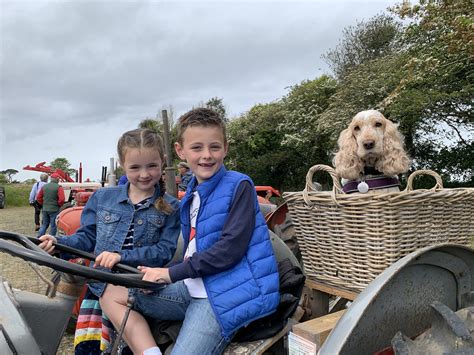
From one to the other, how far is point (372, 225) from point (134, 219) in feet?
3.36

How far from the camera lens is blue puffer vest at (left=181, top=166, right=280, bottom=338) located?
4.99 feet

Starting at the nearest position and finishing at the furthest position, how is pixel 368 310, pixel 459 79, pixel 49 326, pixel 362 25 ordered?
pixel 368 310
pixel 49 326
pixel 459 79
pixel 362 25

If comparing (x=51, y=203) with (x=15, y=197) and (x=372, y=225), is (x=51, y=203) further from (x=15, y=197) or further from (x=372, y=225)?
(x=15, y=197)

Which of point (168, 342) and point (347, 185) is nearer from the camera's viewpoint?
point (168, 342)

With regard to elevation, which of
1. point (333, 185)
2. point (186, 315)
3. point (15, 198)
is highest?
point (333, 185)

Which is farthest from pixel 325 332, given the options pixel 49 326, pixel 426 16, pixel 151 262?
pixel 426 16

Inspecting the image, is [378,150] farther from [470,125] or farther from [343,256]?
[470,125]

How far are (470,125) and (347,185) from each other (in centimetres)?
1230

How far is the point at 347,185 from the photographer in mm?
2146

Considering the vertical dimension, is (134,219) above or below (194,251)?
above

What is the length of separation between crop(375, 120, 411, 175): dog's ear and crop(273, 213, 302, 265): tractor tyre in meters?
0.81

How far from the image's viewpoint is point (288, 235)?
9.20 ft

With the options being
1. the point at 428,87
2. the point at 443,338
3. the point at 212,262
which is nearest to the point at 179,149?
the point at 212,262

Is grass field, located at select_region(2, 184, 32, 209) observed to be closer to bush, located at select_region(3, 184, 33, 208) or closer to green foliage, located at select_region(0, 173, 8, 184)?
bush, located at select_region(3, 184, 33, 208)
